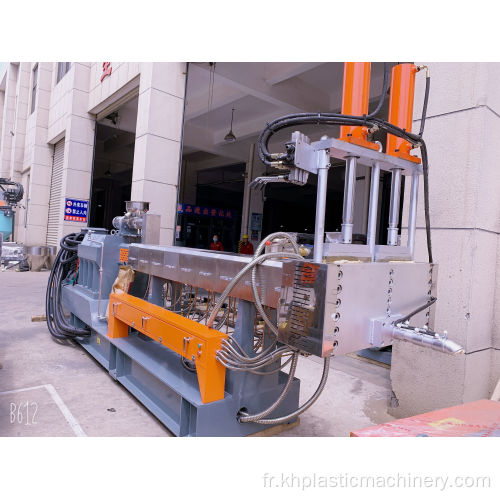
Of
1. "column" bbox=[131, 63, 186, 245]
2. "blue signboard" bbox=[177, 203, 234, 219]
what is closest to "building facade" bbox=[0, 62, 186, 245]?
"column" bbox=[131, 63, 186, 245]

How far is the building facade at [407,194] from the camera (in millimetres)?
2533

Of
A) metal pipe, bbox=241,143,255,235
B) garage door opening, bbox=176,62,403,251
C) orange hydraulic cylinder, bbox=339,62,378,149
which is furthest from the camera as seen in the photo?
metal pipe, bbox=241,143,255,235

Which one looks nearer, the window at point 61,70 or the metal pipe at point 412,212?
the metal pipe at point 412,212

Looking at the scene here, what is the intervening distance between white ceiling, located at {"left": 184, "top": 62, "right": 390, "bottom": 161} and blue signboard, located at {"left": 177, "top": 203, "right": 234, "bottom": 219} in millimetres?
2343

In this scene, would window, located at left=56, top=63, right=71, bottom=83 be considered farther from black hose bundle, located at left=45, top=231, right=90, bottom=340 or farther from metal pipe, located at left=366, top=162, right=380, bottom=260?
metal pipe, located at left=366, top=162, right=380, bottom=260

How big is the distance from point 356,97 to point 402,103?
0.36 metres

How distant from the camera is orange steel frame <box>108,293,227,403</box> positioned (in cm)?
199

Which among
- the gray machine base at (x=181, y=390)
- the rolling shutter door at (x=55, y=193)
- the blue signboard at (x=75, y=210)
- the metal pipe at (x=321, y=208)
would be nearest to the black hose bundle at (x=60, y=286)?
the gray machine base at (x=181, y=390)

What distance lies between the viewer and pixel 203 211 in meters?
13.1

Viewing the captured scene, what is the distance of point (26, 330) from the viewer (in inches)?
167

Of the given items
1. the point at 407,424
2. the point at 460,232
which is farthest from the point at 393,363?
the point at 407,424

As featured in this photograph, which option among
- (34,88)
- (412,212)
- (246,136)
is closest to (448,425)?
Answer: (412,212)

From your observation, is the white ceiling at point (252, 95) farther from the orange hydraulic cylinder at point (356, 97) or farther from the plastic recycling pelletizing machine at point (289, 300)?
the orange hydraulic cylinder at point (356, 97)

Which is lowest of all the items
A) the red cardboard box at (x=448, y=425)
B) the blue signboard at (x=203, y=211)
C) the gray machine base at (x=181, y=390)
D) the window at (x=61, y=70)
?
the gray machine base at (x=181, y=390)
